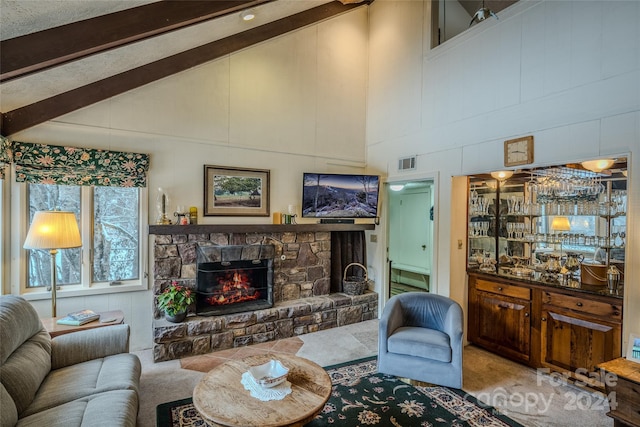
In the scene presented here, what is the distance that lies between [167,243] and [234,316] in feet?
4.14

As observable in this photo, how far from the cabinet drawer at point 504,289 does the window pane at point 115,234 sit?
4.44 metres

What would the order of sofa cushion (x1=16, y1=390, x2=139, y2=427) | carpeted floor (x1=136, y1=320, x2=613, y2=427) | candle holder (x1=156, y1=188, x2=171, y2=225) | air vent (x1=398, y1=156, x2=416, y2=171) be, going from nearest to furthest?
sofa cushion (x1=16, y1=390, x2=139, y2=427)
carpeted floor (x1=136, y1=320, x2=613, y2=427)
candle holder (x1=156, y1=188, x2=171, y2=225)
air vent (x1=398, y1=156, x2=416, y2=171)

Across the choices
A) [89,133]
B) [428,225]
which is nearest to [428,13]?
[428,225]

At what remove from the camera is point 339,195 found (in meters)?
5.05

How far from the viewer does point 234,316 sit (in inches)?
161

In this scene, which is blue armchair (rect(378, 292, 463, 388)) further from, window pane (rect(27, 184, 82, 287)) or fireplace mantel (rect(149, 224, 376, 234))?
window pane (rect(27, 184, 82, 287))

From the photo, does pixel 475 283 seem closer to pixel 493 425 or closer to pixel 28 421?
pixel 493 425

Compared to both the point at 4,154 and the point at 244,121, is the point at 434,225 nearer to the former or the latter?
the point at 244,121

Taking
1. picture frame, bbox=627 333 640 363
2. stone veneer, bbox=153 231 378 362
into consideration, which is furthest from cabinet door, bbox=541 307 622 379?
stone veneer, bbox=153 231 378 362

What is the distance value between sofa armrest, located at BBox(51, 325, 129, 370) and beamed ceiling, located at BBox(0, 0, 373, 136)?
6.85 ft

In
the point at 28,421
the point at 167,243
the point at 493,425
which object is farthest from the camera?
the point at 167,243

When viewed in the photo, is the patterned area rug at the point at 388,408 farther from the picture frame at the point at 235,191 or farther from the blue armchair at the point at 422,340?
the picture frame at the point at 235,191

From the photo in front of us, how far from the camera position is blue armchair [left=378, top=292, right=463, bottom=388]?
3.02 metres

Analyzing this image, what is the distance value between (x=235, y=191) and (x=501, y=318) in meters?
3.85
